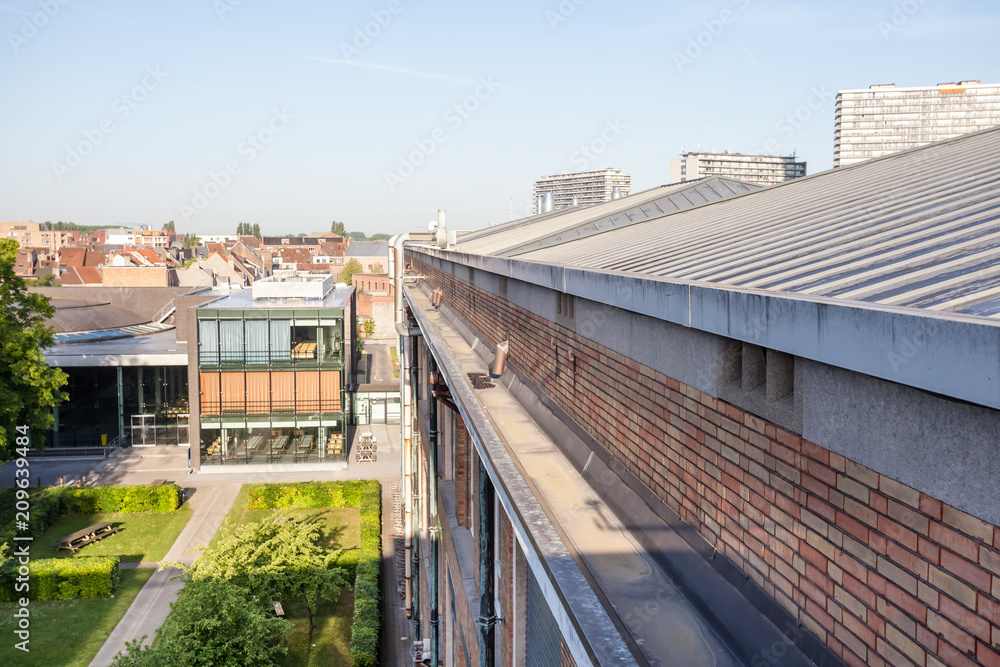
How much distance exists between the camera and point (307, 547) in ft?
54.9

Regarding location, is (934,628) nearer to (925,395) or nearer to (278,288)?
(925,395)

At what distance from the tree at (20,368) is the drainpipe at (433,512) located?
44.9ft

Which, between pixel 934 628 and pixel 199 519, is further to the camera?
pixel 199 519

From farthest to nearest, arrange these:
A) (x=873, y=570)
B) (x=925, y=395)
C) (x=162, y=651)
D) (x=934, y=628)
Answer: (x=162, y=651)
(x=873, y=570)
(x=934, y=628)
(x=925, y=395)

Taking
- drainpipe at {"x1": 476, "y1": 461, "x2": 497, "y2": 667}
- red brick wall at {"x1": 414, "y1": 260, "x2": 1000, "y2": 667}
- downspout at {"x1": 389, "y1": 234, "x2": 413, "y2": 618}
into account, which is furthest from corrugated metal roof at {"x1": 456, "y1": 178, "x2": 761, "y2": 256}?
red brick wall at {"x1": 414, "y1": 260, "x2": 1000, "y2": 667}

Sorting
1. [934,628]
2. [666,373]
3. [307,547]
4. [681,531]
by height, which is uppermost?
[666,373]

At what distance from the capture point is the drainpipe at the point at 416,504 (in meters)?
15.0

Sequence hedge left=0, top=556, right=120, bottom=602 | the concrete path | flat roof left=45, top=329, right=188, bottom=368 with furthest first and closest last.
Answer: flat roof left=45, top=329, right=188, bottom=368 < hedge left=0, top=556, right=120, bottom=602 < the concrete path

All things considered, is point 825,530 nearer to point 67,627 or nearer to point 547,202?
point 67,627

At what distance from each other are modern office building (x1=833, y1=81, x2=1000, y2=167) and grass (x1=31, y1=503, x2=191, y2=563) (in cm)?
6222

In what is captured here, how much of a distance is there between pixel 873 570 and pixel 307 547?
53.2 ft

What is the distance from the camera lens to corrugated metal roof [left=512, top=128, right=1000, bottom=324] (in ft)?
7.15

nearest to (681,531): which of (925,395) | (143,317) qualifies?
(925,395)

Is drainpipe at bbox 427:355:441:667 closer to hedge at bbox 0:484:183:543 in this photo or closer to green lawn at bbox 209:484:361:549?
green lawn at bbox 209:484:361:549
